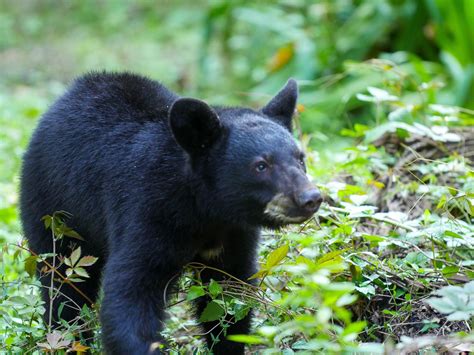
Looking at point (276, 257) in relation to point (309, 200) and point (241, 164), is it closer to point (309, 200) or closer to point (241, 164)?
point (309, 200)

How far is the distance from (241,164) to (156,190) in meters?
0.50

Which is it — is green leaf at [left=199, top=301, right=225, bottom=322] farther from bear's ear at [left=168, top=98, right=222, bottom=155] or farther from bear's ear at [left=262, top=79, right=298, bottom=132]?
bear's ear at [left=262, top=79, right=298, bottom=132]

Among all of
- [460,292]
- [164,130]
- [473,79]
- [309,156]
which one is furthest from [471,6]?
[460,292]

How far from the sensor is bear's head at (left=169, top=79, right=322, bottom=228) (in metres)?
4.12

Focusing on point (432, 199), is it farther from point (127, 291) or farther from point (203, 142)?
point (127, 291)

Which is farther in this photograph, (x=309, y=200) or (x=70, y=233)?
(x=70, y=233)

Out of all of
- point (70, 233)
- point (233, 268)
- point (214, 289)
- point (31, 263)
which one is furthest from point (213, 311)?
point (31, 263)

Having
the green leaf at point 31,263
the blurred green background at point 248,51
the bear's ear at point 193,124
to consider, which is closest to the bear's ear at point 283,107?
the bear's ear at point 193,124

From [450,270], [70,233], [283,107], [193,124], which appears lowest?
[450,270]

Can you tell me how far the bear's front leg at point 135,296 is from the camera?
417 cm

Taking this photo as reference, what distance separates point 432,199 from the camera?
5.64 m

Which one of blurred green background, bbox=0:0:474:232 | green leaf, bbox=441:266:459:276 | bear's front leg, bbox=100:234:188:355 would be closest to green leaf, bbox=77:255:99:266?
bear's front leg, bbox=100:234:188:355

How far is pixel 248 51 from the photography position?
38.3 feet

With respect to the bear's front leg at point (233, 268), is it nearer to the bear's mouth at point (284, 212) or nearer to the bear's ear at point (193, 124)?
the bear's mouth at point (284, 212)
